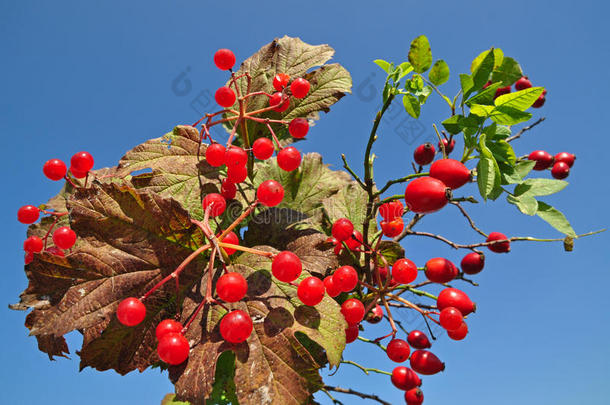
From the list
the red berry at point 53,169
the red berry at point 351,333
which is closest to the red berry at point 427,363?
the red berry at point 351,333

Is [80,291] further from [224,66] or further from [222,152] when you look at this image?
[224,66]

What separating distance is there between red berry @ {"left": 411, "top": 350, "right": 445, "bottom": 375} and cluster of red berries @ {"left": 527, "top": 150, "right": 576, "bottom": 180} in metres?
1.46

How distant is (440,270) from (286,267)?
71 centimetres

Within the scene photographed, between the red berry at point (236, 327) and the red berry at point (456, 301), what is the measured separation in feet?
2.83

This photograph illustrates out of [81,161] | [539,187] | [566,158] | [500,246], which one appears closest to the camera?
[539,187]

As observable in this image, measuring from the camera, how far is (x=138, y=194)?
1.29 m

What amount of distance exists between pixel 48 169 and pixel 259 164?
3.38 feet

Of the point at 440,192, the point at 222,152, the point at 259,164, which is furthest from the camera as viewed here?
the point at 259,164

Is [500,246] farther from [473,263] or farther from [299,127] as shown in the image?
[299,127]

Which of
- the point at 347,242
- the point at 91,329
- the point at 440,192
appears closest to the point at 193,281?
the point at 91,329

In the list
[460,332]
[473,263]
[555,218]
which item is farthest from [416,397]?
[555,218]

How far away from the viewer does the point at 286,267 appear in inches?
46.9

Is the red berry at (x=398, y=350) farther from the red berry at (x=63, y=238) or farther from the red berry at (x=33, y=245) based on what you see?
the red berry at (x=33, y=245)

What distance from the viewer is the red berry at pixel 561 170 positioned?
2.50m
